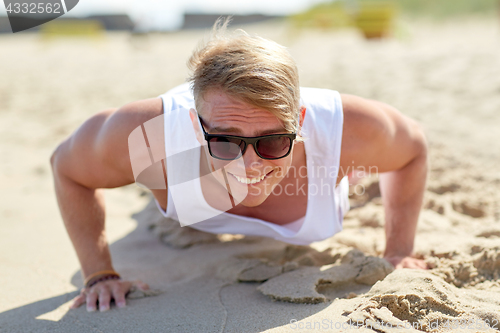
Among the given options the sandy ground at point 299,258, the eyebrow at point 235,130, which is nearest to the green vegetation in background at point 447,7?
the sandy ground at point 299,258

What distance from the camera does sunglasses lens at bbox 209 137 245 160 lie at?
5.61 ft

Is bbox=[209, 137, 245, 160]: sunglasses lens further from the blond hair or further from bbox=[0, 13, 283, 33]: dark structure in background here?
bbox=[0, 13, 283, 33]: dark structure in background

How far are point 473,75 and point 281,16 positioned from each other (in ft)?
81.4

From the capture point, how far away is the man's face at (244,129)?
1669mm

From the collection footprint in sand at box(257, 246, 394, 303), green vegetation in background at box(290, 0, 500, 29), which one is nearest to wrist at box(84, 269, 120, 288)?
footprint in sand at box(257, 246, 394, 303)

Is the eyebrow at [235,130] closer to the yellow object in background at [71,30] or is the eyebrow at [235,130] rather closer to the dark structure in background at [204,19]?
the yellow object in background at [71,30]

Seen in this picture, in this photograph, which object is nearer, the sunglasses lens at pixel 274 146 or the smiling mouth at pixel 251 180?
the sunglasses lens at pixel 274 146

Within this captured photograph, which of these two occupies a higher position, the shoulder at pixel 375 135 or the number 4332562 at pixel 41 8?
the number 4332562 at pixel 41 8

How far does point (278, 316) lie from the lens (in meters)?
1.71

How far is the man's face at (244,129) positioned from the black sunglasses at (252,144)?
0.7 inches

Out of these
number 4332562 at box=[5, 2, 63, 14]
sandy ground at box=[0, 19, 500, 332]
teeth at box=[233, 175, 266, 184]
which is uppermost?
number 4332562 at box=[5, 2, 63, 14]

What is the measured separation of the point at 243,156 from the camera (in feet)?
5.64

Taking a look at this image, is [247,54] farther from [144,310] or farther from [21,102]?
[21,102]

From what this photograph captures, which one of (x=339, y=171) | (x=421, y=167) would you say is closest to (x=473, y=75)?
(x=421, y=167)
